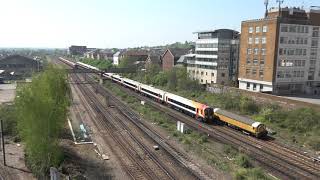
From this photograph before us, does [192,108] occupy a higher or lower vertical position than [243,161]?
higher

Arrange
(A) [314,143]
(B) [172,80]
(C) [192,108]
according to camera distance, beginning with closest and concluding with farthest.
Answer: (A) [314,143]
(C) [192,108]
(B) [172,80]

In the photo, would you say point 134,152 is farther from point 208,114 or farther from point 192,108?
point 192,108

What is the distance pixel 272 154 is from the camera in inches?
1298

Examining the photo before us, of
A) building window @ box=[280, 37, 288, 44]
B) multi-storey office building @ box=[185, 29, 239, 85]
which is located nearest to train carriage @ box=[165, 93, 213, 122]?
building window @ box=[280, 37, 288, 44]

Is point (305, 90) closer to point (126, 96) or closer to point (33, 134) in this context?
point (126, 96)

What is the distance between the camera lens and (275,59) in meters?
62.0

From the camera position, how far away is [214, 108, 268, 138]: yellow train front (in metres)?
38.2

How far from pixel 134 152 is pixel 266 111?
2314 centimetres

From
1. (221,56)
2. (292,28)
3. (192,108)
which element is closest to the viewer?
(192,108)

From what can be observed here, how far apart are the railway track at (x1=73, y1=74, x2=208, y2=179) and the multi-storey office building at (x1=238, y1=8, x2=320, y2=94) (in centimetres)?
2977

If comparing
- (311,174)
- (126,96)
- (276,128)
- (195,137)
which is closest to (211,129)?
(195,137)

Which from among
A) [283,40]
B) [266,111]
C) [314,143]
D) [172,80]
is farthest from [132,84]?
[314,143]

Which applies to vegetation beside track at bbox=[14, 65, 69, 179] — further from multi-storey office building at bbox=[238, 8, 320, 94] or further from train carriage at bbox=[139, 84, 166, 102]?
multi-storey office building at bbox=[238, 8, 320, 94]

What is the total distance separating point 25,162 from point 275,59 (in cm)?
4779
